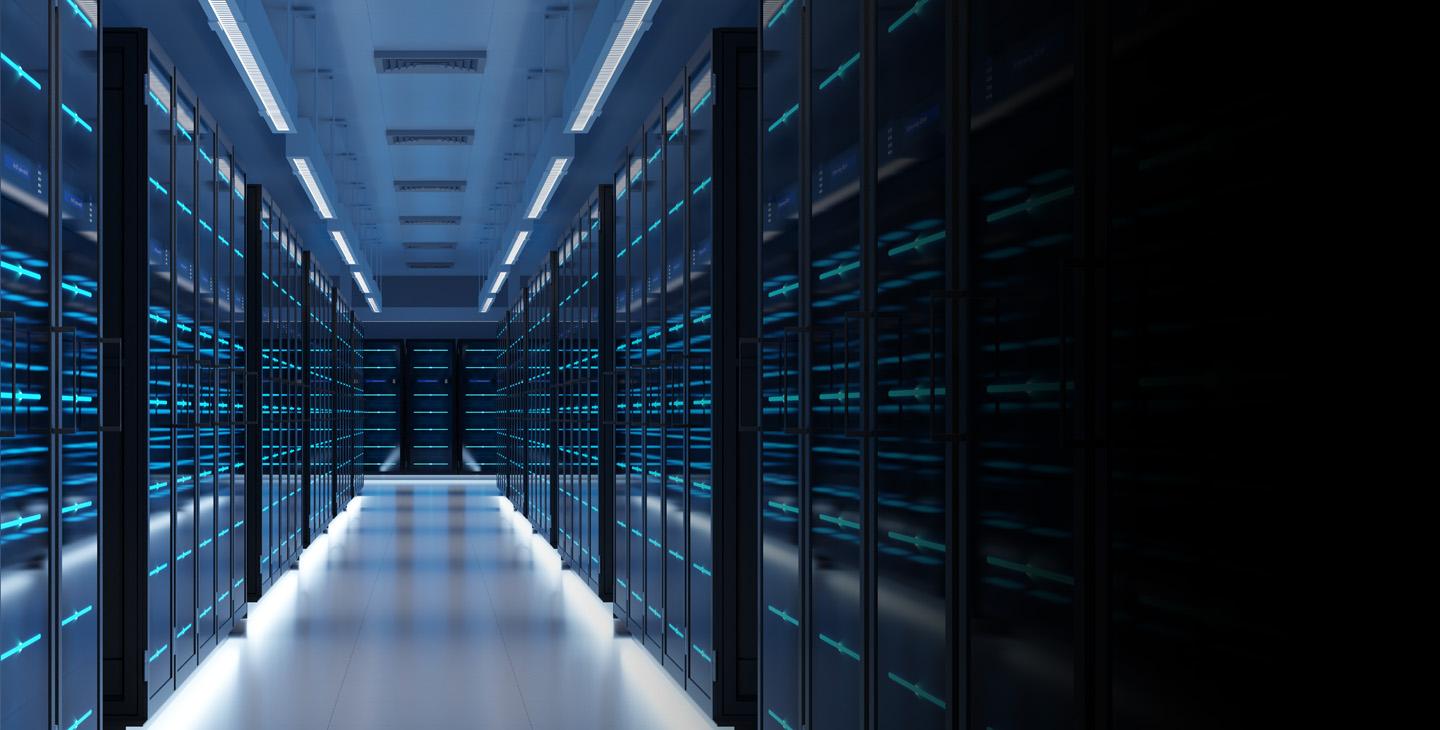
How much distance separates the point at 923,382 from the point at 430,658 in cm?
541

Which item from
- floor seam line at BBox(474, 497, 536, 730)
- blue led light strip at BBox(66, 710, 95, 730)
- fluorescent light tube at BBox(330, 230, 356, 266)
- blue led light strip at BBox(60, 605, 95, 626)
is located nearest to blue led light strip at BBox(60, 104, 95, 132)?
blue led light strip at BBox(60, 605, 95, 626)

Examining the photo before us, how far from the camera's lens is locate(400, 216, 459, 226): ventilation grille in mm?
19734

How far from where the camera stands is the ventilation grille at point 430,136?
539 inches

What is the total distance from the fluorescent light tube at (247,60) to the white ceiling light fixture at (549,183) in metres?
2.35

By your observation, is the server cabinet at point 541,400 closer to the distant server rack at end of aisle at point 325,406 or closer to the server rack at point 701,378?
the distant server rack at end of aisle at point 325,406

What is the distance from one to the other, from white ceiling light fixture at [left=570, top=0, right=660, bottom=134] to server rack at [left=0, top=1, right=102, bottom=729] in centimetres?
247

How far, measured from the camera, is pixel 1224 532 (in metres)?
2.03

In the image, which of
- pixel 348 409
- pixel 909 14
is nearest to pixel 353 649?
pixel 909 14

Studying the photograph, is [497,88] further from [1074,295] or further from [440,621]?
[1074,295]

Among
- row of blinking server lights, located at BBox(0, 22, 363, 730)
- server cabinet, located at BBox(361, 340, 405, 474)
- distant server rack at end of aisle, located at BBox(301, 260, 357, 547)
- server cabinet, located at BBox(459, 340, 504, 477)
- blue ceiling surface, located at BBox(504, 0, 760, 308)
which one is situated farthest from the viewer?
server cabinet, located at BBox(459, 340, 504, 477)

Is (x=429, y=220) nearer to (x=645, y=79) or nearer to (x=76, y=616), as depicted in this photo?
(x=645, y=79)

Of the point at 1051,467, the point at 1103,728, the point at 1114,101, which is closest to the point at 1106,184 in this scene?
the point at 1114,101

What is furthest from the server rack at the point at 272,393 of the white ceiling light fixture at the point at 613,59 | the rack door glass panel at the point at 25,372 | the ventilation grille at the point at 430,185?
the rack door glass panel at the point at 25,372

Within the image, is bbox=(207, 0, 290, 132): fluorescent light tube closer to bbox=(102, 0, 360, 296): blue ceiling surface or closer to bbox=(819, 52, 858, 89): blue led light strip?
bbox=(102, 0, 360, 296): blue ceiling surface
